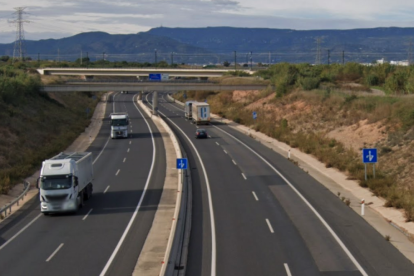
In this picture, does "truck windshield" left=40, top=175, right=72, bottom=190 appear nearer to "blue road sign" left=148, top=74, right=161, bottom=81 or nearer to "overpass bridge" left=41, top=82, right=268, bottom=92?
"overpass bridge" left=41, top=82, right=268, bottom=92

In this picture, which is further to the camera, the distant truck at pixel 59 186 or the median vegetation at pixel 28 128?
the median vegetation at pixel 28 128

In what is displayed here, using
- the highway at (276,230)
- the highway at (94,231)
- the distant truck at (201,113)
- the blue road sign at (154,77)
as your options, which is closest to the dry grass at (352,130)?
the highway at (276,230)

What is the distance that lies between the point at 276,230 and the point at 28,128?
41.9 m

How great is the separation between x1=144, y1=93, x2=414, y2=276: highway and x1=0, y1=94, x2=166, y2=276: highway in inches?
106

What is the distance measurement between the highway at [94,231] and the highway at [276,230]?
2.70 m

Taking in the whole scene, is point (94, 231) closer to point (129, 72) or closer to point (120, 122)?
point (120, 122)

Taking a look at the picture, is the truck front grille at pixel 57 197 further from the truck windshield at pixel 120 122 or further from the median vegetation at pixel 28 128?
the truck windshield at pixel 120 122

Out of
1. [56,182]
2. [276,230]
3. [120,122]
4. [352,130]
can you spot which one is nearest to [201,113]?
[120,122]

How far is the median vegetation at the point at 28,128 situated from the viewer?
144 feet

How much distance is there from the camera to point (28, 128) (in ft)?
197

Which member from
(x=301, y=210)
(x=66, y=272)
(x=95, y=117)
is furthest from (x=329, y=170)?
(x=95, y=117)

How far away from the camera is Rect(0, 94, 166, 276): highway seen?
20641 millimetres

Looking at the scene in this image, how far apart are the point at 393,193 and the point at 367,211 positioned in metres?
2.69

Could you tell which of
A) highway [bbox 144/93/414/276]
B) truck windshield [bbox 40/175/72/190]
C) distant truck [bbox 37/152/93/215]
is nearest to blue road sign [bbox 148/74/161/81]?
highway [bbox 144/93/414/276]
